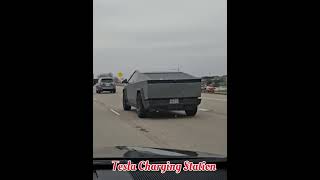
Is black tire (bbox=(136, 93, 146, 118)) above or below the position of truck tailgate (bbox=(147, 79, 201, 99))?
below

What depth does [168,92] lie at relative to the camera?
43.8 ft

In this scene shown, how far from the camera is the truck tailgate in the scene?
13.2 m

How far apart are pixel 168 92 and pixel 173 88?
0.68ft

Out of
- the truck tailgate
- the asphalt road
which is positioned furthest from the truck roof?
the asphalt road

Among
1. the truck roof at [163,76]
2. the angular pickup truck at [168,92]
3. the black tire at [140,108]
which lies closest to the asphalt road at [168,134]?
the angular pickup truck at [168,92]

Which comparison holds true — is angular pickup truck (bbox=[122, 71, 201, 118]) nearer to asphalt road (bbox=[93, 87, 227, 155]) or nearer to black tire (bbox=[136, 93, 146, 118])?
black tire (bbox=[136, 93, 146, 118])

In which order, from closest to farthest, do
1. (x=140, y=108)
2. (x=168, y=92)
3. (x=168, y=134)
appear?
(x=168, y=134) → (x=168, y=92) → (x=140, y=108)

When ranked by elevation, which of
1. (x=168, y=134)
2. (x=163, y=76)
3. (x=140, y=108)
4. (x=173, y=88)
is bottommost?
(x=168, y=134)

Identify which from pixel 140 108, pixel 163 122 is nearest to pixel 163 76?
pixel 140 108

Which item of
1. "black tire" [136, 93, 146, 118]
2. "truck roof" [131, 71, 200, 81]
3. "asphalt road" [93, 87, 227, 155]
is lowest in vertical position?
"asphalt road" [93, 87, 227, 155]

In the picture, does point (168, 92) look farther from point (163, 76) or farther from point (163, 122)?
point (163, 122)

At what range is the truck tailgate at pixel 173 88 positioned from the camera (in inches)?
521

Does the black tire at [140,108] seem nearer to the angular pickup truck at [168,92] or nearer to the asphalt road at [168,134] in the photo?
the angular pickup truck at [168,92]
